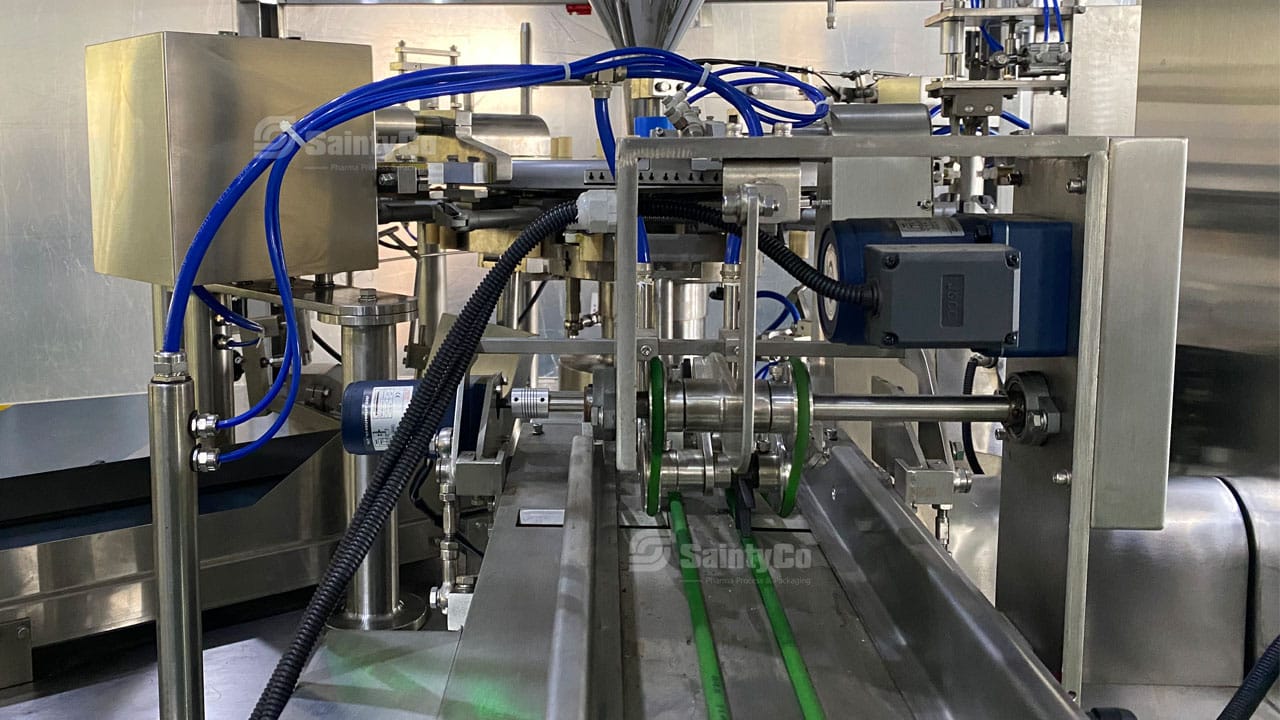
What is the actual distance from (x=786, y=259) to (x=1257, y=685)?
1.39ft

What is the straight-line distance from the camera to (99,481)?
1587 millimetres

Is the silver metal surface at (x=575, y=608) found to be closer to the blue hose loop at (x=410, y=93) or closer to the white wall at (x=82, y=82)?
the blue hose loop at (x=410, y=93)

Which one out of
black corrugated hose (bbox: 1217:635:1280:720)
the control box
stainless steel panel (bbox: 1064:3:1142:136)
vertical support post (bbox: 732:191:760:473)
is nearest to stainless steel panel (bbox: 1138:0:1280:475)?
stainless steel panel (bbox: 1064:3:1142:136)

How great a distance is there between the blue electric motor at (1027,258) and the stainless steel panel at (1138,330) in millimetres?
34

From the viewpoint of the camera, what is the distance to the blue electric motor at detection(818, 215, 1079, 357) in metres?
0.69

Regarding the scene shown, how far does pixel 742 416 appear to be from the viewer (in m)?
0.67

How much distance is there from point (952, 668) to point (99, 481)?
1.35m

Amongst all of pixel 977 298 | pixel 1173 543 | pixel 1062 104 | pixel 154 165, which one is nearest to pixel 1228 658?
pixel 1173 543

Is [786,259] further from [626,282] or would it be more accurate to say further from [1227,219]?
[1227,219]

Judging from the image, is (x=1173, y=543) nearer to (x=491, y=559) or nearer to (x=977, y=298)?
(x=977, y=298)

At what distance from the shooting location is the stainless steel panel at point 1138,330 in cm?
65

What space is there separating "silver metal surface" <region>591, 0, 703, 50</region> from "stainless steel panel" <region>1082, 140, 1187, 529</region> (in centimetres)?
90

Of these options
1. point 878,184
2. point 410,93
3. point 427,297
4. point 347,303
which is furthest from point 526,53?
point 878,184

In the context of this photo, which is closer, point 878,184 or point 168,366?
point 878,184
